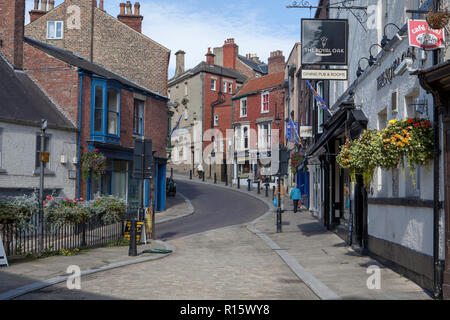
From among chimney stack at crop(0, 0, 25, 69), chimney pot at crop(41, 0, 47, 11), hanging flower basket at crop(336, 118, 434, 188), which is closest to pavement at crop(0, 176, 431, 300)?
hanging flower basket at crop(336, 118, 434, 188)

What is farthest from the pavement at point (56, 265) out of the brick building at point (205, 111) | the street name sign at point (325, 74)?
the brick building at point (205, 111)

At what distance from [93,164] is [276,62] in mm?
33296

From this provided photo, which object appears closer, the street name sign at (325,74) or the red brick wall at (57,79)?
A: the street name sign at (325,74)

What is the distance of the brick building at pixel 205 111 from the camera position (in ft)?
184

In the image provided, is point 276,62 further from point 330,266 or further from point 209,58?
point 330,266

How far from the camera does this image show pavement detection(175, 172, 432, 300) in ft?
28.2

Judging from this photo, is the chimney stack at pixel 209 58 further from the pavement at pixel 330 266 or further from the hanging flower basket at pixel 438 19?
the hanging flower basket at pixel 438 19

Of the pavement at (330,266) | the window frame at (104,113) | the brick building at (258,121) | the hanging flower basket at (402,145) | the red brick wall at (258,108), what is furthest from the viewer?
the brick building at (258,121)

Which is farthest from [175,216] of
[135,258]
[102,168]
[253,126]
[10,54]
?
[253,126]

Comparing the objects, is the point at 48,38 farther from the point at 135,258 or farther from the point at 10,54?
the point at 135,258

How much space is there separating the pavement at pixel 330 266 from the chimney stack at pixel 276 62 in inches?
1272

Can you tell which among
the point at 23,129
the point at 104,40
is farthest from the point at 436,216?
the point at 104,40

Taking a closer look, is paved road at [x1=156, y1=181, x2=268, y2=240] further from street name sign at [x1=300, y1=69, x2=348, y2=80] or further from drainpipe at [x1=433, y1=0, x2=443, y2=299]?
drainpipe at [x1=433, y1=0, x2=443, y2=299]

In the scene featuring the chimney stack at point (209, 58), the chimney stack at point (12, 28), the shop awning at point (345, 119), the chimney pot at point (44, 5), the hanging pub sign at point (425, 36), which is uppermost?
the chimney stack at point (209, 58)
